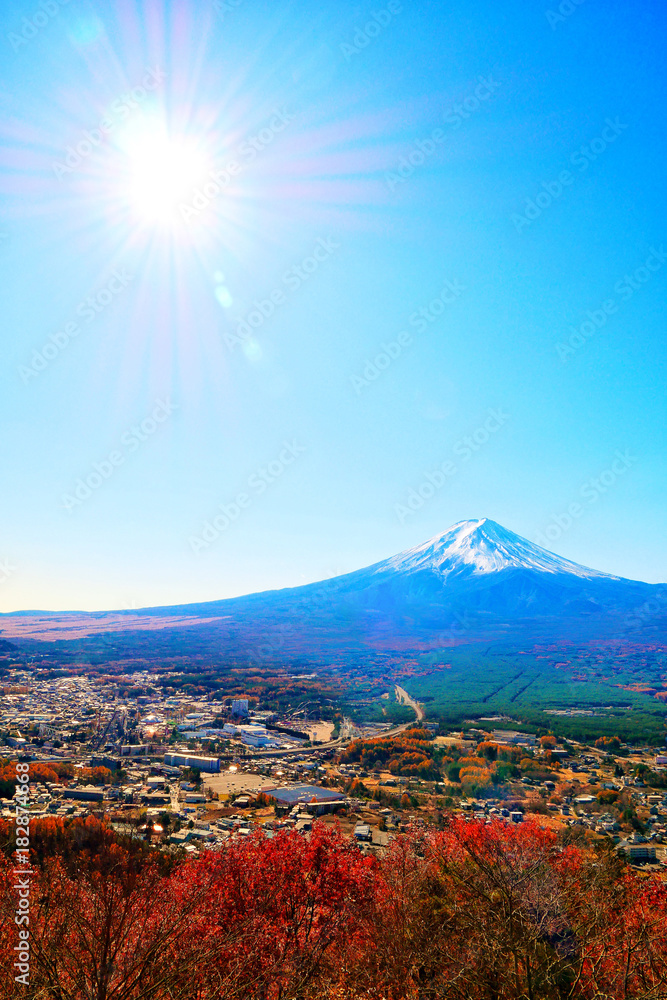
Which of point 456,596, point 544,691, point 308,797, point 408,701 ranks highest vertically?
point 456,596

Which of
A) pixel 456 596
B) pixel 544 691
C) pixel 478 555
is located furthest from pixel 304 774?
pixel 478 555

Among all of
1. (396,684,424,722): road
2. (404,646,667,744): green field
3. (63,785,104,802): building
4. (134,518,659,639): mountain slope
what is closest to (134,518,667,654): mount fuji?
(134,518,659,639): mountain slope

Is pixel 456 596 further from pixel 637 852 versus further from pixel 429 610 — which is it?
pixel 637 852

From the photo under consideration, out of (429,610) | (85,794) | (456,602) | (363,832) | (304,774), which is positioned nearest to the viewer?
(363,832)

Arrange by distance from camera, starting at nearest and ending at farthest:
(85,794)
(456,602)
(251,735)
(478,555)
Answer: (85,794) → (251,735) → (456,602) → (478,555)

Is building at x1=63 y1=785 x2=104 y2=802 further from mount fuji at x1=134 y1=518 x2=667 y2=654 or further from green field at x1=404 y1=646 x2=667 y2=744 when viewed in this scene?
mount fuji at x1=134 y1=518 x2=667 y2=654

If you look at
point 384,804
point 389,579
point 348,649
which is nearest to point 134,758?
point 384,804
